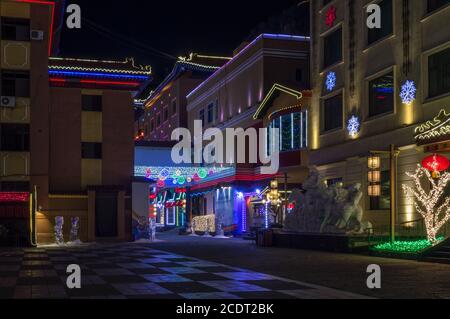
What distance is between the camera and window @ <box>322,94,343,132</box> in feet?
108

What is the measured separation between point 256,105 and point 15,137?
55.9ft

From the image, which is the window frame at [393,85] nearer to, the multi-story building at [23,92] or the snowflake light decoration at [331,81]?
the snowflake light decoration at [331,81]

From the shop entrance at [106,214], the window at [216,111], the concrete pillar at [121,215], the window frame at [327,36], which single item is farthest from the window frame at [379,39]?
the window at [216,111]

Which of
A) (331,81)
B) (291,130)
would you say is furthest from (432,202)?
(291,130)

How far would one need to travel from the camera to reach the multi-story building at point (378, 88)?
25.2 meters

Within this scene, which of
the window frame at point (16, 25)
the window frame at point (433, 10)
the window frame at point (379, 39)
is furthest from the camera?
the window frame at point (16, 25)

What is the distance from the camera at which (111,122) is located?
37.0m

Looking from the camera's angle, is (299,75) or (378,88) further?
(299,75)

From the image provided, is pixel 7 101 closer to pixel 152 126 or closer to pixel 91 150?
pixel 91 150

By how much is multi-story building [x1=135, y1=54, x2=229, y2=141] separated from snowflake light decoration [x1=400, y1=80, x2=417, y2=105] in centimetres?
3526

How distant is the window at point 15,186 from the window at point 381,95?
17.6m

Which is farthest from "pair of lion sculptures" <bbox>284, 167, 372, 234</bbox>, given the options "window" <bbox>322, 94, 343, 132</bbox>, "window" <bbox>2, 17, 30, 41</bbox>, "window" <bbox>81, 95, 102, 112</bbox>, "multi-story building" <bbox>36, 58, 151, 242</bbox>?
"window" <bbox>2, 17, 30, 41</bbox>

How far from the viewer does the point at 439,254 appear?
788 inches

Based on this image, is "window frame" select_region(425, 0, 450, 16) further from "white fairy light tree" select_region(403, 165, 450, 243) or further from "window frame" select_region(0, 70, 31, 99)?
"window frame" select_region(0, 70, 31, 99)
